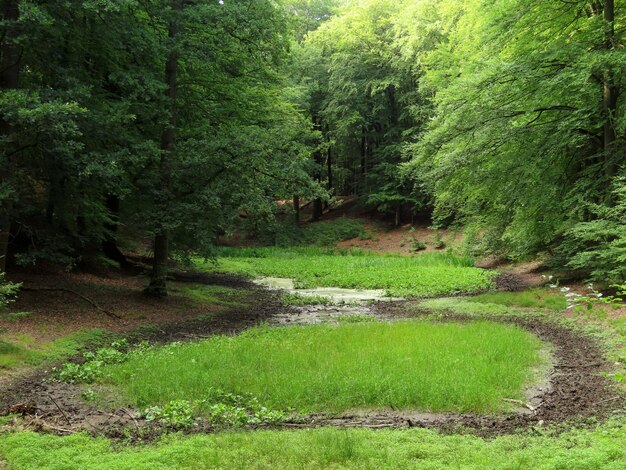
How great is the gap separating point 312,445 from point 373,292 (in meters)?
14.2

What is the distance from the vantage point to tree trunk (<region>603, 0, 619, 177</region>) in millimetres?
13352

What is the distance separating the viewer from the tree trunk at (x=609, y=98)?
13352 mm

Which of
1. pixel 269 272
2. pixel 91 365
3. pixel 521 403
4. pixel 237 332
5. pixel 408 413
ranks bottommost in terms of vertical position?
pixel 269 272

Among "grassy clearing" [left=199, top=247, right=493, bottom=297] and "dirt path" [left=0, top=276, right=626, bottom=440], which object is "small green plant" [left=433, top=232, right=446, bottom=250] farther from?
"dirt path" [left=0, top=276, right=626, bottom=440]

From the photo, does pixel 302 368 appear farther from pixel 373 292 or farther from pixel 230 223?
pixel 373 292

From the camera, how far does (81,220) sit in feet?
47.9

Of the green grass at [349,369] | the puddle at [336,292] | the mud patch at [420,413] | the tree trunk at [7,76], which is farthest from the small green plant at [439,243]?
the tree trunk at [7,76]

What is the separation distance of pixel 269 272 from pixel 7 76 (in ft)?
50.7

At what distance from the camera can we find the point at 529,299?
14461 millimetres

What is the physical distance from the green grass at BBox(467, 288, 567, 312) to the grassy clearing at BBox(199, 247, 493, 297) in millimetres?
2624

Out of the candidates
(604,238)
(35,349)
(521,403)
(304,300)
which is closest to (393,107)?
(304,300)

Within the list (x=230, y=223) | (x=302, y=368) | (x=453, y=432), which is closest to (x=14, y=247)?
(x=230, y=223)

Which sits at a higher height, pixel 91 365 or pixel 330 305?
pixel 91 365

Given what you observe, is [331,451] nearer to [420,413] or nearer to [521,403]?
[420,413]
